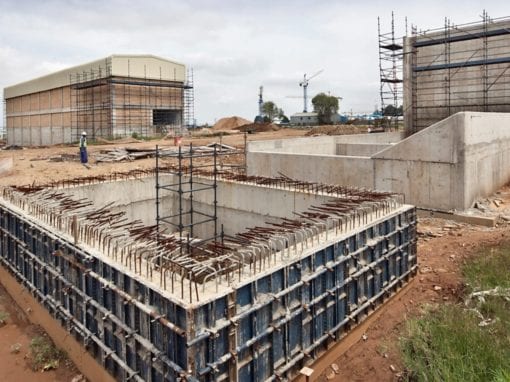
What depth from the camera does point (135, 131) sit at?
1448 inches

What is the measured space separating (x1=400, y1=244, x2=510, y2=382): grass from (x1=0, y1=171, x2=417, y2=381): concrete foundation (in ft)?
3.75

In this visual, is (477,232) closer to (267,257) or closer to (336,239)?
(336,239)

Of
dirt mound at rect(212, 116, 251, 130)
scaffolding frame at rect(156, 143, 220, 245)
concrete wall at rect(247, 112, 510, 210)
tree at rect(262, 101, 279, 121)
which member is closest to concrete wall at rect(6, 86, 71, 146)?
dirt mound at rect(212, 116, 251, 130)

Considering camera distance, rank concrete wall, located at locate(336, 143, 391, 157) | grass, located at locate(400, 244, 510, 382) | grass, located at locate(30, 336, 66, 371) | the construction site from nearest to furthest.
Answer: the construction site → grass, located at locate(400, 244, 510, 382) → grass, located at locate(30, 336, 66, 371) → concrete wall, located at locate(336, 143, 391, 157)

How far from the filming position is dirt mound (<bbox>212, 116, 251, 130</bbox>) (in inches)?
2298

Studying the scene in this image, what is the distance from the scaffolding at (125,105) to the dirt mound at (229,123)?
17.2 metres

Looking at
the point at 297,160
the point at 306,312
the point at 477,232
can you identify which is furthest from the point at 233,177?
the point at 306,312

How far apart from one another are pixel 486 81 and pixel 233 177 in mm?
16656

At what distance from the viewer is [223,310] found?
5.20 meters

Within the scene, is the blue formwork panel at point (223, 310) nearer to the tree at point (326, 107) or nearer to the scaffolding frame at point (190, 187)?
the scaffolding frame at point (190, 187)

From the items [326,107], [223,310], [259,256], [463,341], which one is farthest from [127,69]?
[326,107]

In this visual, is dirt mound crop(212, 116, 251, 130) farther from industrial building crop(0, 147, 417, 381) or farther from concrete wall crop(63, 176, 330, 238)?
Result: industrial building crop(0, 147, 417, 381)

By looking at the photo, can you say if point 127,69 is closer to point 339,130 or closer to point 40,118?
point 40,118

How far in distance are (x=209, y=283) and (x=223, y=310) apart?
19.3 inches
